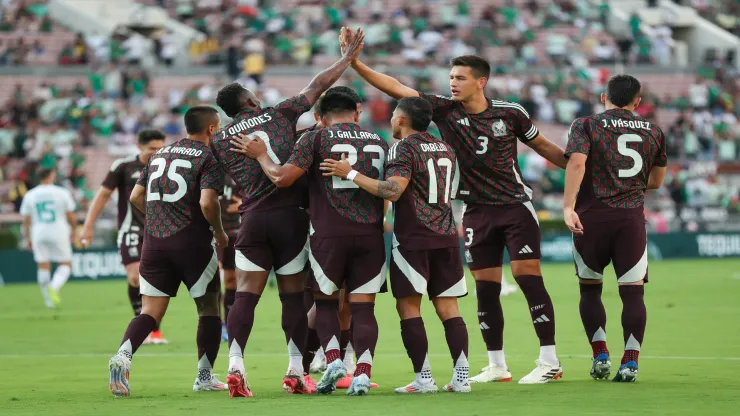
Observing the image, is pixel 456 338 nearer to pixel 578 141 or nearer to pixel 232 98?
pixel 578 141

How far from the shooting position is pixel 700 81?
41.0 meters

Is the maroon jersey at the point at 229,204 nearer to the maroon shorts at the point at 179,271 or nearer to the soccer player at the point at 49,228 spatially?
the maroon shorts at the point at 179,271

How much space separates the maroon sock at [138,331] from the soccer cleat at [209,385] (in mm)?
590

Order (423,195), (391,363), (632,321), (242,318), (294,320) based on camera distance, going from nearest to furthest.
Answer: (423,195) → (242,318) → (294,320) → (632,321) → (391,363)

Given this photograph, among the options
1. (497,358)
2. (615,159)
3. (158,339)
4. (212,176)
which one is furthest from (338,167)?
(158,339)

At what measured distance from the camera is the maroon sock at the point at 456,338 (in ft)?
30.9

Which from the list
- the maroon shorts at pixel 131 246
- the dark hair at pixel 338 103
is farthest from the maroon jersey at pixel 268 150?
the maroon shorts at pixel 131 246

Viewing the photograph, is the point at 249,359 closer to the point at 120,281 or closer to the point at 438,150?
the point at 438,150

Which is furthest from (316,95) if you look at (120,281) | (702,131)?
(702,131)

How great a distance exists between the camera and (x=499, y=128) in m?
10.3

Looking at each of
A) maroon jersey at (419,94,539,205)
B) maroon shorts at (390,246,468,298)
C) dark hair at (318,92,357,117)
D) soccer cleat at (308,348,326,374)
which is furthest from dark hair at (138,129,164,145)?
maroon shorts at (390,246,468,298)

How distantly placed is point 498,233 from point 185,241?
265 centimetres

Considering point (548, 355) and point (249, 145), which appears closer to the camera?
point (249, 145)

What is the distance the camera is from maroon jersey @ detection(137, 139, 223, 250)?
1003 cm
